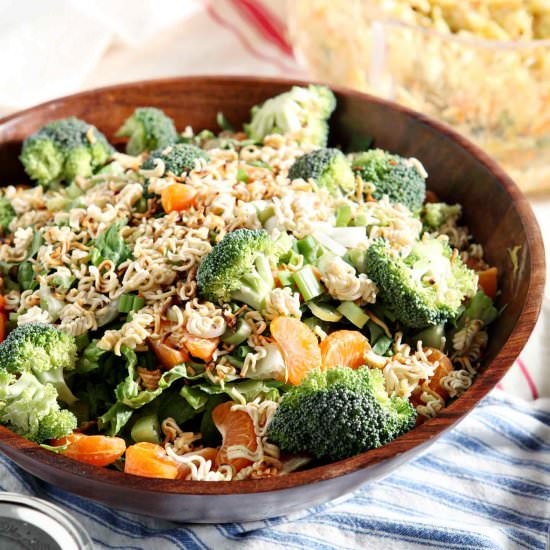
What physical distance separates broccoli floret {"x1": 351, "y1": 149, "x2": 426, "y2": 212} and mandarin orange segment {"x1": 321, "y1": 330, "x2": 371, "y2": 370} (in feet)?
2.07

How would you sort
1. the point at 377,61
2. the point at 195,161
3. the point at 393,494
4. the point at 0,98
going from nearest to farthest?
the point at 393,494, the point at 195,161, the point at 377,61, the point at 0,98

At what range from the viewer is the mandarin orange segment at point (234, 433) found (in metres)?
2.13

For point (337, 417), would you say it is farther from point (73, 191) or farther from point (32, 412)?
point (73, 191)

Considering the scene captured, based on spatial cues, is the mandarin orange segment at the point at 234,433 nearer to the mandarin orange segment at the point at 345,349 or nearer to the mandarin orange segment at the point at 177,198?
the mandarin orange segment at the point at 345,349

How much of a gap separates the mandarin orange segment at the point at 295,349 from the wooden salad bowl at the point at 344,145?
349mm

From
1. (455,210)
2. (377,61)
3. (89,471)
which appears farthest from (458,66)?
(89,471)

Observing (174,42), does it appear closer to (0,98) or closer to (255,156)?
(0,98)

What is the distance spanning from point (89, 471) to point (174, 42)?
146 inches

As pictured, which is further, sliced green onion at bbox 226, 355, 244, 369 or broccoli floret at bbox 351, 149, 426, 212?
broccoli floret at bbox 351, 149, 426, 212

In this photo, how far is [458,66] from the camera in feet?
11.7

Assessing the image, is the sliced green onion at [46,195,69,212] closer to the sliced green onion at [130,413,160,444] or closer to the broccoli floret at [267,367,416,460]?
the sliced green onion at [130,413,160,444]

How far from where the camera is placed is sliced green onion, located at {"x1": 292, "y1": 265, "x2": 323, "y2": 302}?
2320 millimetres

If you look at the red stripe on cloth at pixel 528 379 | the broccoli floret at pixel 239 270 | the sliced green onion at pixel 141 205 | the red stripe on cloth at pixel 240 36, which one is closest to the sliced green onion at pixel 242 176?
the sliced green onion at pixel 141 205

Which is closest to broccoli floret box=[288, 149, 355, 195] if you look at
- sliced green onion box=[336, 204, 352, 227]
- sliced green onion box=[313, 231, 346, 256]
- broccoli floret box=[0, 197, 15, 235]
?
sliced green onion box=[336, 204, 352, 227]
